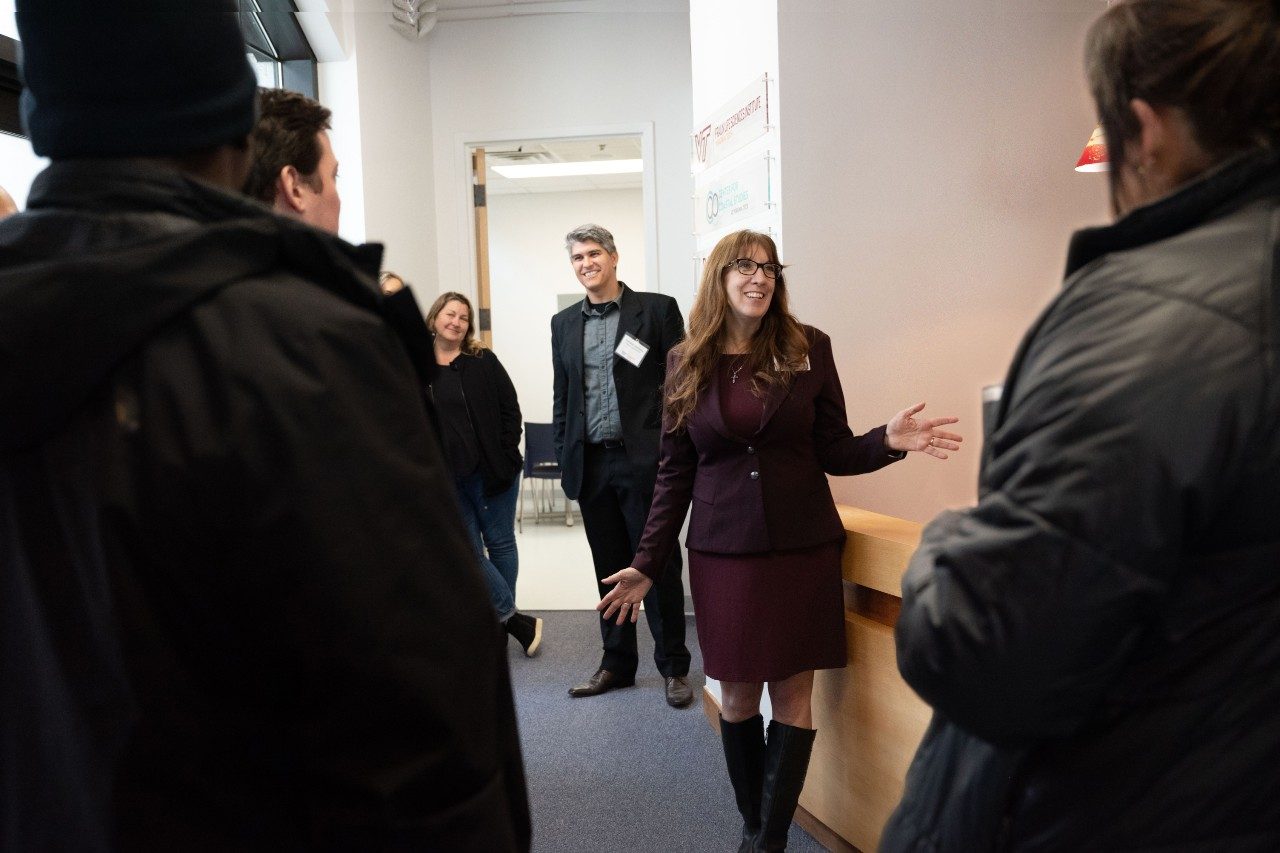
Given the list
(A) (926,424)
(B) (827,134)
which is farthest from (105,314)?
(B) (827,134)

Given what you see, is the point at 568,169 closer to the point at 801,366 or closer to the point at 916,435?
the point at 801,366

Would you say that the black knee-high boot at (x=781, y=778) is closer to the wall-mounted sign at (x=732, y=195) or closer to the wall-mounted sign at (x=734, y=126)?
the wall-mounted sign at (x=732, y=195)

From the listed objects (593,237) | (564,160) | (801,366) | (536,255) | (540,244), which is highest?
(564,160)

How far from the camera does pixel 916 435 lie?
2254mm

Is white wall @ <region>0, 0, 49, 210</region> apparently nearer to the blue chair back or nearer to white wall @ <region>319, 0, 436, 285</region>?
white wall @ <region>319, 0, 436, 285</region>

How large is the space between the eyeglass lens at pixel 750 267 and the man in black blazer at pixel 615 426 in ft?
4.27

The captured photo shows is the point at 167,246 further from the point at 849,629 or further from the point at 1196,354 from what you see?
the point at 849,629

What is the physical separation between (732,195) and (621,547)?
146cm

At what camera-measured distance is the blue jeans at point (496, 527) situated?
14.1 feet

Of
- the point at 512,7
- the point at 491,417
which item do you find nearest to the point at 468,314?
the point at 491,417

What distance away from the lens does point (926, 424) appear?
2.25 m

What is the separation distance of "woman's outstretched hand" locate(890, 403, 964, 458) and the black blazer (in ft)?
4.87

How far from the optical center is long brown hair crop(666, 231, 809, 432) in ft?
7.84

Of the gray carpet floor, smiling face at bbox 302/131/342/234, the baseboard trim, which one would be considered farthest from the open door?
smiling face at bbox 302/131/342/234
